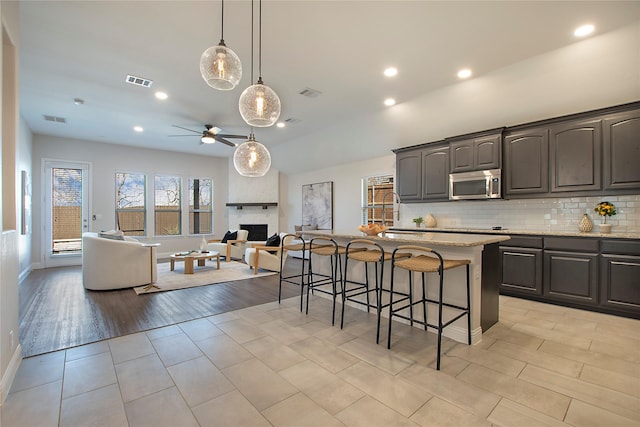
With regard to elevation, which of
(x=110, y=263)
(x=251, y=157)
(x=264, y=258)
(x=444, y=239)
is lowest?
(x=264, y=258)

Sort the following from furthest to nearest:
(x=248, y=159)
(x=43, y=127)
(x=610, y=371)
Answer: (x=43, y=127) → (x=248, y=159) → (x=610, y=371)

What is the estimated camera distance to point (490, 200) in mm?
4871

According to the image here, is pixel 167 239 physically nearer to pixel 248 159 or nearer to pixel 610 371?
pixel 248 159

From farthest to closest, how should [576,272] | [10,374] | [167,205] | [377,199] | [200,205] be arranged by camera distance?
[200,205] → [167,205] → [377,199] → [576,272] → [10,374]

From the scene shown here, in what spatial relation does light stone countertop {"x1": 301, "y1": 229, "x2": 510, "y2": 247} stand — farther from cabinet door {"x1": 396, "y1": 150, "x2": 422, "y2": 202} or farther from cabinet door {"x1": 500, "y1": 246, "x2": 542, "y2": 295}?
cabinet door {"x1": 396, "y1": 150, "x2": 422, "y2": 202}

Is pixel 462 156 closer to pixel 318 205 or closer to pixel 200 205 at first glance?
pixel 318 205

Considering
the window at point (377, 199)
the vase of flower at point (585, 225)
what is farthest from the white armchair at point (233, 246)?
the vase of flower at point (585, 225)

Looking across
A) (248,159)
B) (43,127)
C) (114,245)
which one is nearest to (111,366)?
(248,159)

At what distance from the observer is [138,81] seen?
418cm

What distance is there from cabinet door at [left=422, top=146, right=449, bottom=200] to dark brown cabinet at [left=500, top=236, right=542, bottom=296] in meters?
1.36

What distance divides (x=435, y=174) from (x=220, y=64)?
4.20 meters

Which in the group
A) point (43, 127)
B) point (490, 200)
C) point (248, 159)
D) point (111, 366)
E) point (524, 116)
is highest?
point (43, 127)

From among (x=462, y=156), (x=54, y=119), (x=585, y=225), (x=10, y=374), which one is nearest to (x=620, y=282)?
(x=585, y=225)

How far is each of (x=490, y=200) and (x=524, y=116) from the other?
1355mm
